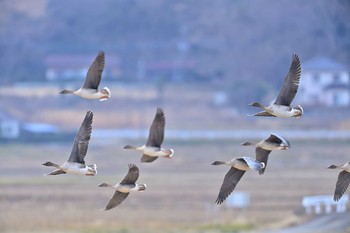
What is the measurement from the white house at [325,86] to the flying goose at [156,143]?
55024mm

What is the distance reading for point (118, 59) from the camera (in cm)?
8869

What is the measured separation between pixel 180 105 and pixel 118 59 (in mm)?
12509

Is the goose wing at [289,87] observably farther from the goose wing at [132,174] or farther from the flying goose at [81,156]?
the flying goose at [81,156]

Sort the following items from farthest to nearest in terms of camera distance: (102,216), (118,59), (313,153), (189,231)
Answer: (118,59) < (313,153) < (102,216) < (189,231)

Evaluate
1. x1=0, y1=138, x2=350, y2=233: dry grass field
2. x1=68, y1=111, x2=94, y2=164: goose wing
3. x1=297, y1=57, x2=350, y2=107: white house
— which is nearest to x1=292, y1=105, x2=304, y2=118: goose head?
x1=68, y1=111, x2=94, y2=164: goose wing

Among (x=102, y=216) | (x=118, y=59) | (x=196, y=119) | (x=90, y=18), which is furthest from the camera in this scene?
(x=90, y=18)

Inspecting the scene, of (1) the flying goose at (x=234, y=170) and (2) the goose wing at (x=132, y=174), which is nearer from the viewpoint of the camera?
(1) the flying goose at (x=234, y=170)

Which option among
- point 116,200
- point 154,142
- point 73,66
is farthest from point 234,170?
point 73,66

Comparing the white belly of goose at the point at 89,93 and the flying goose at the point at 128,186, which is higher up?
the white belly of goose at the point at 89,93

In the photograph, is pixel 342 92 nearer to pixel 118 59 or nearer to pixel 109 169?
pixel 118 59

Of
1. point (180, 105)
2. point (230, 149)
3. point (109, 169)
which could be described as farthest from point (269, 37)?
point (109, 169)

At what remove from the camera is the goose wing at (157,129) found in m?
22.4

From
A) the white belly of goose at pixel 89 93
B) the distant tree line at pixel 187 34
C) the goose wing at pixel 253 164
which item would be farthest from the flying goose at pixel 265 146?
the distant tree line at pixel 187 34

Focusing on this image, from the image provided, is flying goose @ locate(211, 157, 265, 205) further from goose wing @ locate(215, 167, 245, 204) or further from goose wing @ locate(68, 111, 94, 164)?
goose wing @ locate(68, 111, 94, 164)
